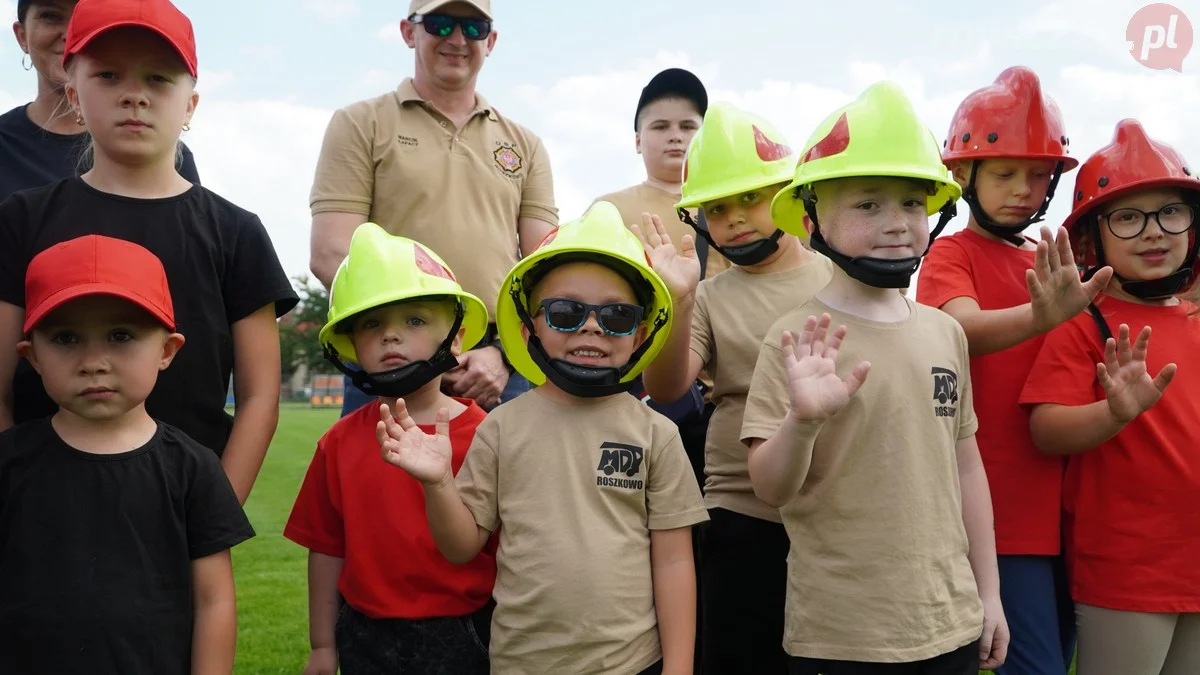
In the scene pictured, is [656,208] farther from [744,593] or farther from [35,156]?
[35,156]

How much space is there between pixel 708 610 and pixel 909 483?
1.15m

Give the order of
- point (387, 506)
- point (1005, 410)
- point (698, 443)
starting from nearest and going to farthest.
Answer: point (387, 506) → point (1005, 410) → point (698, 443)

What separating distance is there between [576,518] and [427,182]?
220 centimetres

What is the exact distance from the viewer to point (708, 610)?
397 cm

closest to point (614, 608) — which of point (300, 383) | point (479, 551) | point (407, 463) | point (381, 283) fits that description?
A: point (479, 551)

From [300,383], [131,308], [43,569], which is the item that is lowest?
[300,383]

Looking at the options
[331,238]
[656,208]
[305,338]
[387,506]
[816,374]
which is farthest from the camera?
[305,338]

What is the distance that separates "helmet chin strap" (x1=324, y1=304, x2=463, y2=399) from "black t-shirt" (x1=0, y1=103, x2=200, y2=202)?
1212 millimetres

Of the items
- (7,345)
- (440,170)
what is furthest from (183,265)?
(440,170)

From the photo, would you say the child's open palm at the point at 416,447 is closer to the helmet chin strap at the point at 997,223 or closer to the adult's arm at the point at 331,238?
the adult's arm at the point at 331,238

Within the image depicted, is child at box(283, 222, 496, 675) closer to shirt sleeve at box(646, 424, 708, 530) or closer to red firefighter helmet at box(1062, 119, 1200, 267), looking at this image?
shirt sleeve at box(646, 424, 708, 530)

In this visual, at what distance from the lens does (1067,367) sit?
387 centimetres

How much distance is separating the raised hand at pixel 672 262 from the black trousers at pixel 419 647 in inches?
52.3

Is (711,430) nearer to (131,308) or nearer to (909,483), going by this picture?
(909,483)
